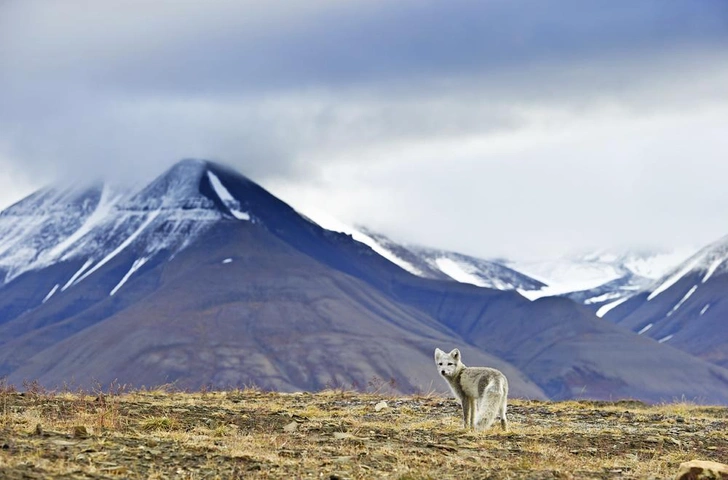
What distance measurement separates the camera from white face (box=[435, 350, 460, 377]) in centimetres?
2886

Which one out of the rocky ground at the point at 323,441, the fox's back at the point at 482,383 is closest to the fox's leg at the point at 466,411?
the fox's back at the point at 482,383

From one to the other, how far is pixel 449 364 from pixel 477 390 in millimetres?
1157

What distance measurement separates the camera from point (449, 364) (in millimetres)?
28984

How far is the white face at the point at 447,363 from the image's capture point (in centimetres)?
2886

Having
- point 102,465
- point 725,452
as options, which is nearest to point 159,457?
point 102,465

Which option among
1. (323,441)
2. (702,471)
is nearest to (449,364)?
(323,441)

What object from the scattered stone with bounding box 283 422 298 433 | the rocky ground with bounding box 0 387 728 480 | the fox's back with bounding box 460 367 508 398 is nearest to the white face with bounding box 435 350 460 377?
the fox's back with bounding box 460 367 508 398

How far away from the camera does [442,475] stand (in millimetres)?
20438

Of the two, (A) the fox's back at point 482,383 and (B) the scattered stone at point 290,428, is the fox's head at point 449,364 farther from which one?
(B) the scattered stone at point 290,428

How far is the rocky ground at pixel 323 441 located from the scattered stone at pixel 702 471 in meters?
→ 1.82

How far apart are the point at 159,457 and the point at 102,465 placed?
1320mm

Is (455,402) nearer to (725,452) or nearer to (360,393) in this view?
(360,393)

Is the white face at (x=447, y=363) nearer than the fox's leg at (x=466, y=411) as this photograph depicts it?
No

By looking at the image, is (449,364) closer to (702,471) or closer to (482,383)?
(482,383)
